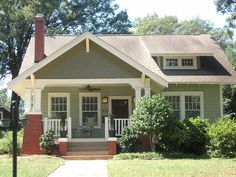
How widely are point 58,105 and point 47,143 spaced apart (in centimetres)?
460

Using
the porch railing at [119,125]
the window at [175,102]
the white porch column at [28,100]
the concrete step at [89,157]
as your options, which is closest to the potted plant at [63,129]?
the concrete step at [89,157]

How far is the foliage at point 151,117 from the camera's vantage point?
19.1 meters

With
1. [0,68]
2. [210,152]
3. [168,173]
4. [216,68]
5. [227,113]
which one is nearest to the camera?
[168,173]

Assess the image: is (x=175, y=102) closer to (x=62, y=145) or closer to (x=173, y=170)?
(x=62, y=145)

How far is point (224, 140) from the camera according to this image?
19.3 m

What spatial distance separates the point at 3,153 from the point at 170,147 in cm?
810

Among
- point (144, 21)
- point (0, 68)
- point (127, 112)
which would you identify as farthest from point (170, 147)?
point (144, 21)

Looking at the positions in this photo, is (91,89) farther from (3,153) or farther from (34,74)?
(3,153)

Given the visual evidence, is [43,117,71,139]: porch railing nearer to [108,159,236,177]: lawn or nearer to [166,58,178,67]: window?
[108,159,236,177]: lawn

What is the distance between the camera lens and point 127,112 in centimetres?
2530

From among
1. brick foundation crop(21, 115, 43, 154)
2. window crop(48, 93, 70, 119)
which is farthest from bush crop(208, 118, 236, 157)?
window crop(48, 93, 70, 119)

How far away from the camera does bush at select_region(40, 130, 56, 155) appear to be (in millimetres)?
19953

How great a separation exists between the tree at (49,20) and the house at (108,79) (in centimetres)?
1391

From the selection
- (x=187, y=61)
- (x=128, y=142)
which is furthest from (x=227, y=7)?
(x=128, y=142)
